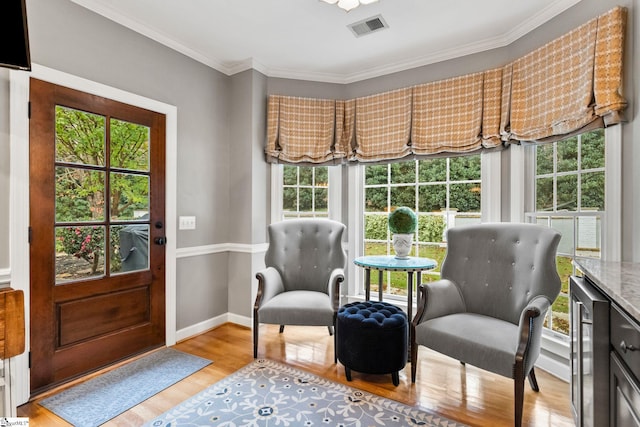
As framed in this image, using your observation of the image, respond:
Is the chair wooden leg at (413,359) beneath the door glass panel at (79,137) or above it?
beneath

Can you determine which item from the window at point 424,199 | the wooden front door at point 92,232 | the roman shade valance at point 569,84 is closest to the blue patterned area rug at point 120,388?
the wooden front door at point 92,232

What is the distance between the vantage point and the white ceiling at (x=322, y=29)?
238 cm

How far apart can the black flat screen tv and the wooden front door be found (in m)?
0.54

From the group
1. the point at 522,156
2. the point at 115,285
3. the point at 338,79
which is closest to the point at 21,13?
the point at 115,285

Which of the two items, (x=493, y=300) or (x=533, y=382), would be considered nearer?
(x=533, y=382)

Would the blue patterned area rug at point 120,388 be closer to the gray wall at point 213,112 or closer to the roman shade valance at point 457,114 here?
the gray wall at point 213,112

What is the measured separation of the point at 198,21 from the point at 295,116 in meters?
1.22

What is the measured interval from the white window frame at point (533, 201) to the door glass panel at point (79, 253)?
10.7ft

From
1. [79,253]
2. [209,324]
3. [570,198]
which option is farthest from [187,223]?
[570,198]

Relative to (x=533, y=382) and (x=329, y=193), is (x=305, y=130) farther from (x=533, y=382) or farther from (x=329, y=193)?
(x=533, y=382)

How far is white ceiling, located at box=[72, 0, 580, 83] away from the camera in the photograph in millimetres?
2375

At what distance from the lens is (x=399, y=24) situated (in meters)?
2.60

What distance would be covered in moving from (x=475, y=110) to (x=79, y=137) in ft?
10.2

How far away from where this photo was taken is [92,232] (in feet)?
7.73
